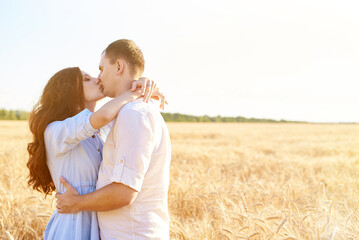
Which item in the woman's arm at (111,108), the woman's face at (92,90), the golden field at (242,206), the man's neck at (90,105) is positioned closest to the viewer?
the woman's arm at (111,108)

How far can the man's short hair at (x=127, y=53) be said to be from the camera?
1957 mm

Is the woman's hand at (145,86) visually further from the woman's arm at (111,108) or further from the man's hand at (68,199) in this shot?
the man's hand at (68,199)

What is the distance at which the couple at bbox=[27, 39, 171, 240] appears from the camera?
1.73m

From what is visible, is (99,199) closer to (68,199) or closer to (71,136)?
(68,199)

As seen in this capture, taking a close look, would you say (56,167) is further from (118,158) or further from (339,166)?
(339,166)

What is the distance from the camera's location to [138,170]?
5.61 ft

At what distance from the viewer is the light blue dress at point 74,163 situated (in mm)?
1981

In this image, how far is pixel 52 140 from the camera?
207 cm

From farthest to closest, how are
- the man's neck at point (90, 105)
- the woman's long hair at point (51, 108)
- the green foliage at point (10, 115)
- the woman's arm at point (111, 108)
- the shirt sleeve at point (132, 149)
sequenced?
the green foliage at point (10, 115), the man's neck at point (90, 105), the woman's long hair at point (51, 108), the woman's arm at point (111, 108), the shirt sleeve at point (132, 149)

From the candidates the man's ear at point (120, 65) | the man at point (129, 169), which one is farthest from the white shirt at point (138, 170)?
the man's ear at point (120, 65)

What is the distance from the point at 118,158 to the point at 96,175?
1.51 feet

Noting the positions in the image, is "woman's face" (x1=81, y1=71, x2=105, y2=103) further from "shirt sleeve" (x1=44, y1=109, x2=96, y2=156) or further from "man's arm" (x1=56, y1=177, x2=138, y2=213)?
"man's arm" (x1=56, y1=177, x2=138, y2=213)

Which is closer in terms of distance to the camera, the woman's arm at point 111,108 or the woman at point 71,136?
the woman's arm at point 111,108

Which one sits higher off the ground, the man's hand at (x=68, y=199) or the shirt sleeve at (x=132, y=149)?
the shirt sleeve at (x=132, y=149)
